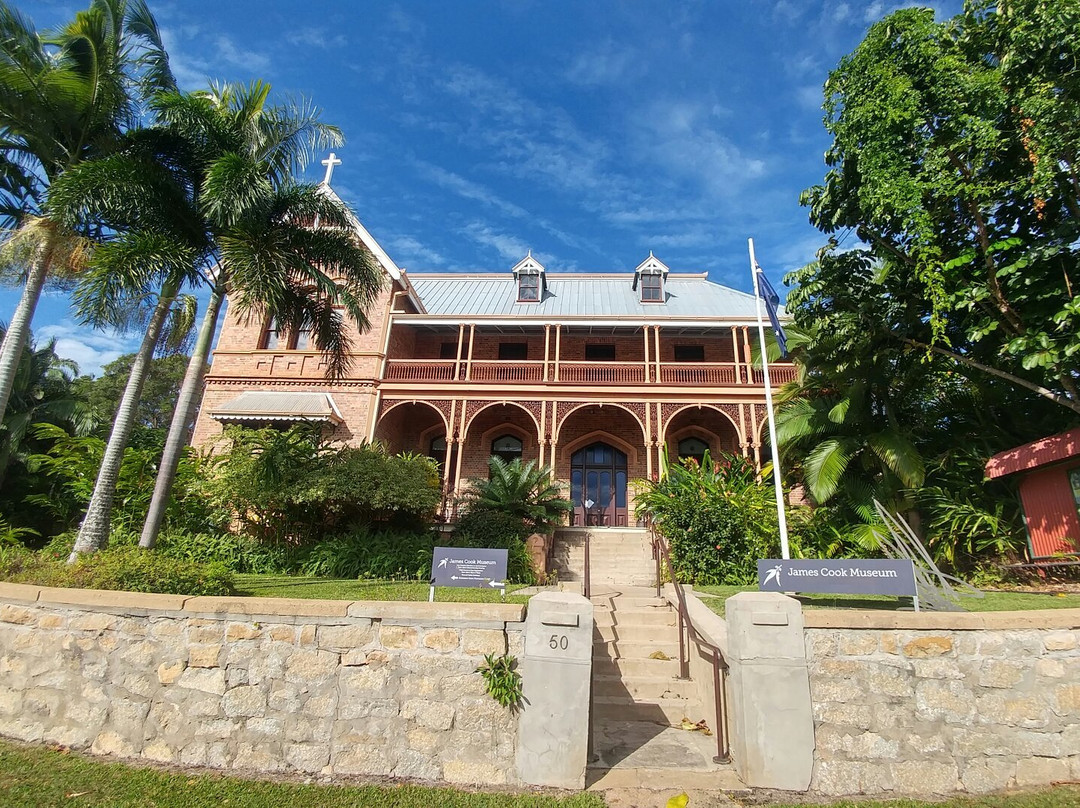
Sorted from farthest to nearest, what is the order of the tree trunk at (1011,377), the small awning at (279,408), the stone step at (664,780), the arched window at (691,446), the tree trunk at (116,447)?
1. the arched window at (691,446)
2. the small awning at (279,408)
3. the tree trunk at (1011,377)
4. the tree trunk at (116,447)
5. the stone step at (664,780)

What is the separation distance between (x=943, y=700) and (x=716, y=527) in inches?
268

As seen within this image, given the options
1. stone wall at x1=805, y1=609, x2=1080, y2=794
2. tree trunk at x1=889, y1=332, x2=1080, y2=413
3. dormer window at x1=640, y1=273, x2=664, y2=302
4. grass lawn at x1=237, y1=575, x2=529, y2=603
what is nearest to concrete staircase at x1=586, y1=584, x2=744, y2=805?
stone wall at x1=805, y1=609, x2=1080, y2=794

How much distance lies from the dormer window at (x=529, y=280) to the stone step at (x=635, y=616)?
1577 cm

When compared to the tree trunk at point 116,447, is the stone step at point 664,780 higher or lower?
lower

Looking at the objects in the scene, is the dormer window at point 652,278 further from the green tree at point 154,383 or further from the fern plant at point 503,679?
the green tree at point 154,383

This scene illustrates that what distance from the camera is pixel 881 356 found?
10586mm

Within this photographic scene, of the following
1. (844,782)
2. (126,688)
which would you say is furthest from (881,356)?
(126,688)

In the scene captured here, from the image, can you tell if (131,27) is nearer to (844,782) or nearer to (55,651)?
(55,651)

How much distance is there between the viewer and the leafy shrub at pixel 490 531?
1155 centimetres

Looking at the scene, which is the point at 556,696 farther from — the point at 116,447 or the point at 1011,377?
the point at 1011,377

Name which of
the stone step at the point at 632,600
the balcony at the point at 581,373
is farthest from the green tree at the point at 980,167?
the balcony at the point at 581,373

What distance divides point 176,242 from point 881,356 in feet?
41.4

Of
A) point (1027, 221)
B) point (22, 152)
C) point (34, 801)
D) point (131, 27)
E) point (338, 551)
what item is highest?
point (131, 27)

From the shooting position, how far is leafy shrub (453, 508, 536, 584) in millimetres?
11547
